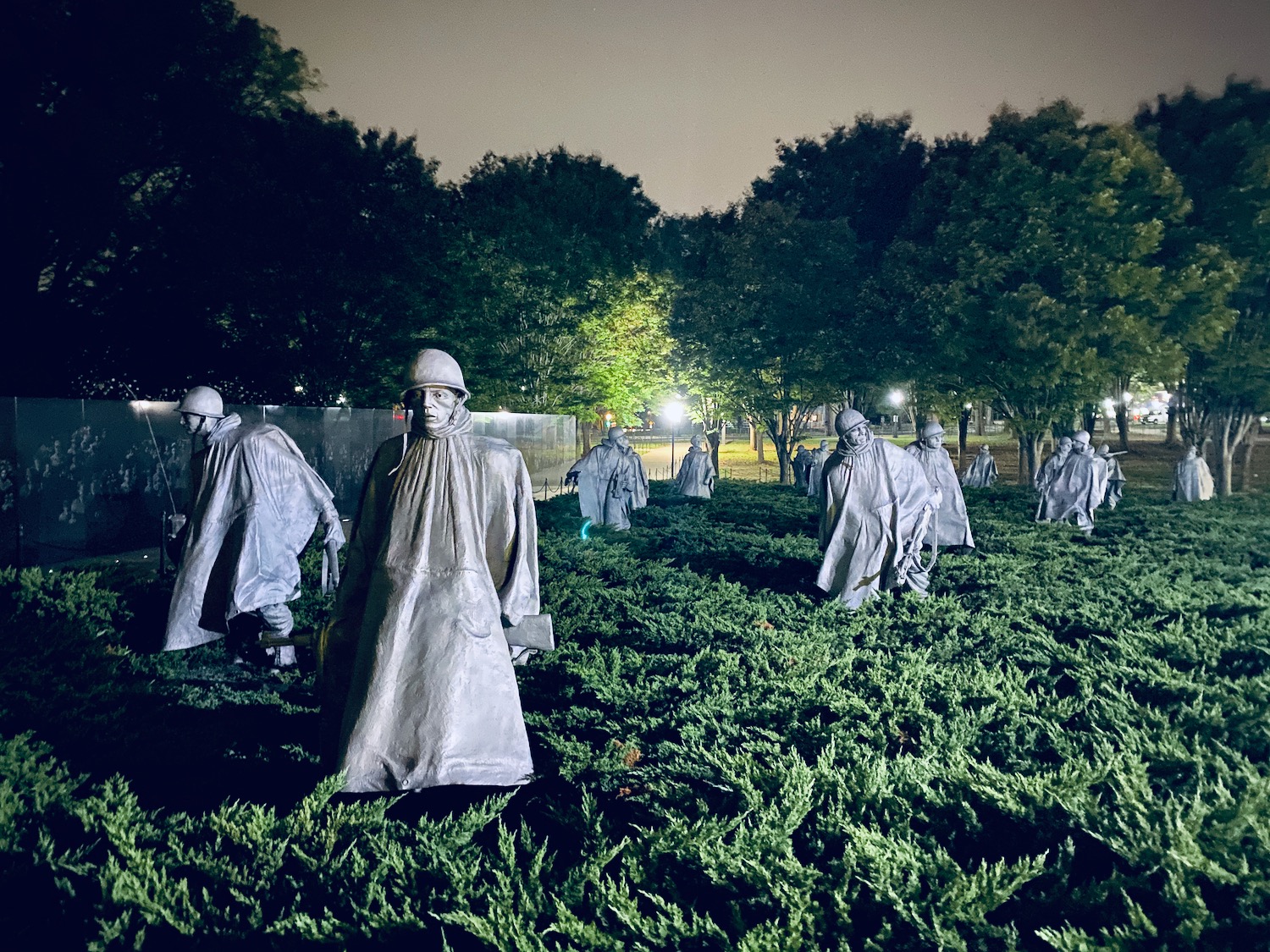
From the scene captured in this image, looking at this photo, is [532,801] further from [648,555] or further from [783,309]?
[783,309]

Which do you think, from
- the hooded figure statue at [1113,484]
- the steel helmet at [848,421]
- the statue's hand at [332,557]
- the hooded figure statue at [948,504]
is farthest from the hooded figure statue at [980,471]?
the statue's hand at [332,557]

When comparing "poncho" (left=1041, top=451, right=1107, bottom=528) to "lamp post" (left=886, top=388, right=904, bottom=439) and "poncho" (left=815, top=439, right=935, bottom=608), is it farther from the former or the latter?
"lamp post" (left=886, top=388, right=904, bottom=439)

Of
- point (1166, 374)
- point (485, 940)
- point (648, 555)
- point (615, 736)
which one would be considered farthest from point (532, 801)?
point (1166, 374)

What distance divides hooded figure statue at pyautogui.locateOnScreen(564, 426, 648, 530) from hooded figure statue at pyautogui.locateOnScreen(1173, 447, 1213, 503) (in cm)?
1581

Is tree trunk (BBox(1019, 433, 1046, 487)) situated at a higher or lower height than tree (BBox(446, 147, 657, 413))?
lower

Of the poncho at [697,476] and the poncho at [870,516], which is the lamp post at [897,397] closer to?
the poncho at [697,476]

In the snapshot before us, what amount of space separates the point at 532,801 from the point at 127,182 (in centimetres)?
2085

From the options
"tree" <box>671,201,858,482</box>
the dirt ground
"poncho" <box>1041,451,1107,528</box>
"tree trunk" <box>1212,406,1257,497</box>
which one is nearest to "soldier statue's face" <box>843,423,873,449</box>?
"poncho" <box>1041,451,1107,528</box>

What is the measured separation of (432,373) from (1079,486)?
15876 millimetres

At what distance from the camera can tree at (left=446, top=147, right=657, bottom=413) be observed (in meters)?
Answer: 29.6

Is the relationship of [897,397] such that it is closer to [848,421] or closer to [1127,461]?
[1127,461]

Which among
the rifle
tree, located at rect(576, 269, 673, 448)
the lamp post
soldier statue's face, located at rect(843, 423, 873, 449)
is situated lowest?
the rifle

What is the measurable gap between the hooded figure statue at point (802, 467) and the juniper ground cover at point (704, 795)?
50.0ft

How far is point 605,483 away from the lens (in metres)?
16.1
